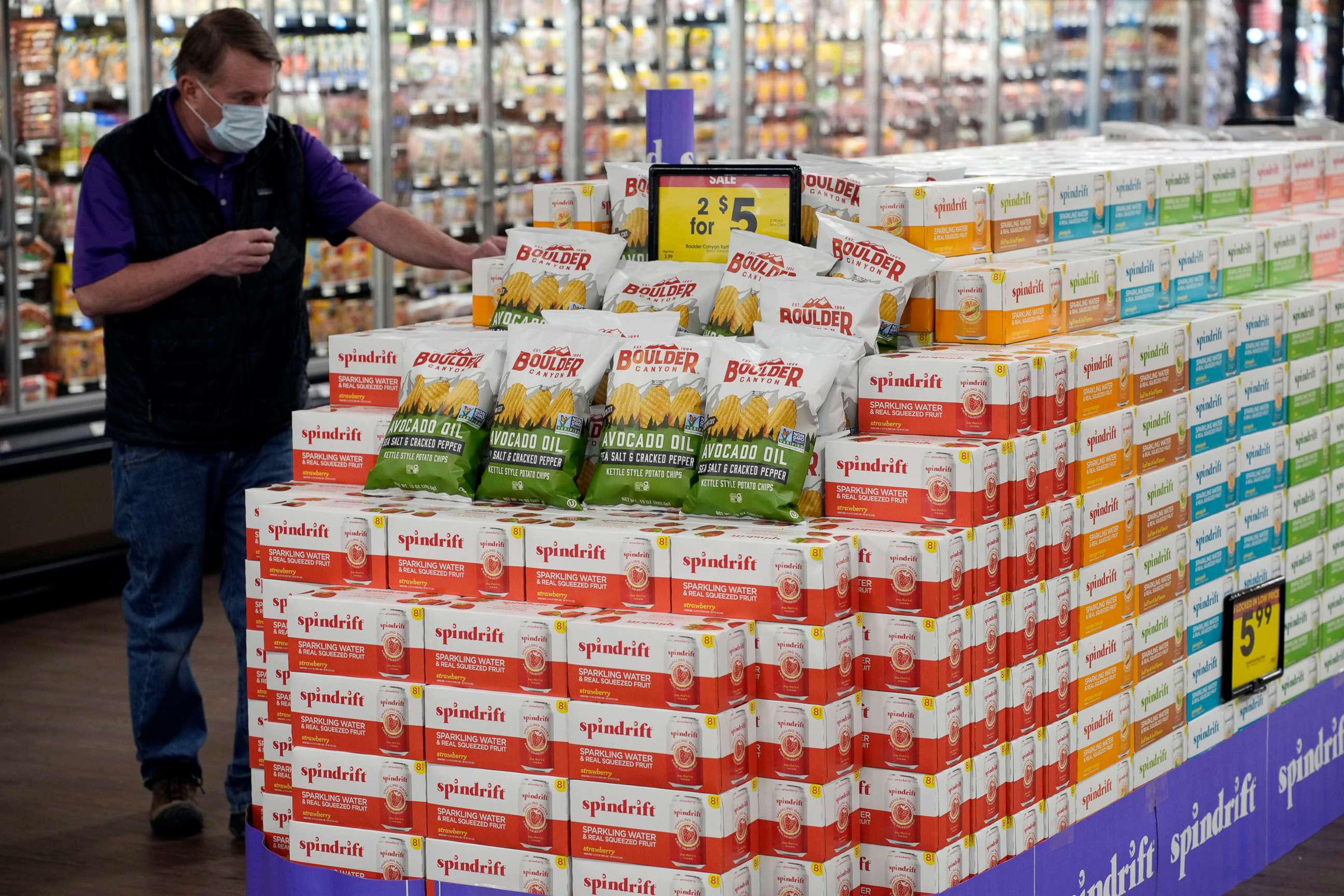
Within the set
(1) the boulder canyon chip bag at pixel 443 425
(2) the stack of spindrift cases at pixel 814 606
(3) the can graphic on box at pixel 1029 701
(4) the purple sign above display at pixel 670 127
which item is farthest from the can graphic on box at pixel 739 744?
(4) the purple sign above display at pixel 670 127

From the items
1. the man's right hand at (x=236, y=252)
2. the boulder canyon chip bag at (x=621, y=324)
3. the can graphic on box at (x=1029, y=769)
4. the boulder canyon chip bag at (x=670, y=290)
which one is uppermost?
the man's right hand at (x=236, y=252)

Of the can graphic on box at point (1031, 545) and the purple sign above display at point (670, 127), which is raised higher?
the purple sign above display at point (670, 127)

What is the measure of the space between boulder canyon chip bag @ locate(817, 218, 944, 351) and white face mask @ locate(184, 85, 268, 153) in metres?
1.46

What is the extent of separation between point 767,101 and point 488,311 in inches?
253

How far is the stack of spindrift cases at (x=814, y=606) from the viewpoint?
2.58 metres

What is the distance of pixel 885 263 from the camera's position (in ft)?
10.2

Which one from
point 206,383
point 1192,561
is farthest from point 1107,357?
point 206,383

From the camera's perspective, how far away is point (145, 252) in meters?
Answer: 3.96

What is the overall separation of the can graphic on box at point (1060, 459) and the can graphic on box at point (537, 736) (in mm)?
940

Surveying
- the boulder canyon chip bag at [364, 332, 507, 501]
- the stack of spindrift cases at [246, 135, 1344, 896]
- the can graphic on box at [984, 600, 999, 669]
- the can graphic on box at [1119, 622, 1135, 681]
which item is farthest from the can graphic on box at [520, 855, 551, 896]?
the can graphic on box at [1119, 622, 1135, 681]

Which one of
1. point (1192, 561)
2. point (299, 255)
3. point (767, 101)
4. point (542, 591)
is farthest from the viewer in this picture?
point (767, 101)

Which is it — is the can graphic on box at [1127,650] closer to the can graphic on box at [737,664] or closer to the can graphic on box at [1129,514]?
the can graphic on box at [1129,514]

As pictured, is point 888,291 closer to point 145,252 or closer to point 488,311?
point 488,311

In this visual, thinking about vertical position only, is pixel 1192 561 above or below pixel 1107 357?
below
